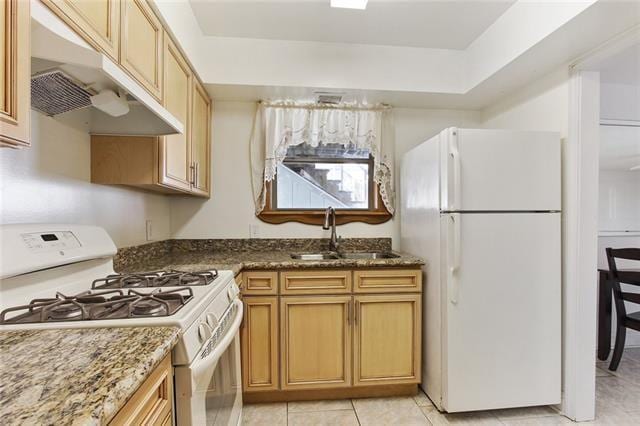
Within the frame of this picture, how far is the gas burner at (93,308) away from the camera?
33.5 inches

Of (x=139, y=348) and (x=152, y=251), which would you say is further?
(x=152, y=251)

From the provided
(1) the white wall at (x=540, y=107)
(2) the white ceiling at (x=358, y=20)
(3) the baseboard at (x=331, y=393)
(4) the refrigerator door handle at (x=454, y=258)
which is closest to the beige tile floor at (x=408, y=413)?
(3) the baseboard at (x=331, y=393)

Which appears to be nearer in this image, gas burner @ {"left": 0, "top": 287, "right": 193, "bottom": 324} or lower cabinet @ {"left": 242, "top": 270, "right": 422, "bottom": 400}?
gas burner @ {"left": 0, "top": 287, "right": 193, "bottom": 324}

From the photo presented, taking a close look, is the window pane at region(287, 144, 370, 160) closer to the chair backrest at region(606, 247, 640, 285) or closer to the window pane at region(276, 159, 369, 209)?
the window pane at region(276, 159, 369, 209)

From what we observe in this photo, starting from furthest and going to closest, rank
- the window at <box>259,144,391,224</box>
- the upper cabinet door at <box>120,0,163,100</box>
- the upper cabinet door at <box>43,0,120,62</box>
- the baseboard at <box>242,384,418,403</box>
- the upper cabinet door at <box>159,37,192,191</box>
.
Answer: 1. the window at <box>259,144,391,224</box>
2. the baseboard at <box>242,384,418,403</box>
3. the upper cabinet door at <box>159,37,192,191</box>
4. the upper cabinet door at <box>120,0,163,100</box>
5. the upper cabinet door at <box>43,0,120,62</box>

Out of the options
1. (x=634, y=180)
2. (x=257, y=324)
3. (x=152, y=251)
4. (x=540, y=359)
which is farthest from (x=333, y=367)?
(x=634, y=180)

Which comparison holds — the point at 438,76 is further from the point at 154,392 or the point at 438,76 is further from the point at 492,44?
the point at 154,392

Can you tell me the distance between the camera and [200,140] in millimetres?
2162

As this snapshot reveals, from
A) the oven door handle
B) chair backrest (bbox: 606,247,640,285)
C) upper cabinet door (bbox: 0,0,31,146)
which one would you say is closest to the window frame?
the oven door handle

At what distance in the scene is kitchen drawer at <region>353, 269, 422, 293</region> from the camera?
1.98 metres

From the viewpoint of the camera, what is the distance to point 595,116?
1.79 m

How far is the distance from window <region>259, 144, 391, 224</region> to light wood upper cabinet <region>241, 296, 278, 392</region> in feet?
2.73

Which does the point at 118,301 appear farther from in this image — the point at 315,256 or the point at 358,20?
the point at 358,20

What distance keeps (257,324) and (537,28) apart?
7.51 ft
